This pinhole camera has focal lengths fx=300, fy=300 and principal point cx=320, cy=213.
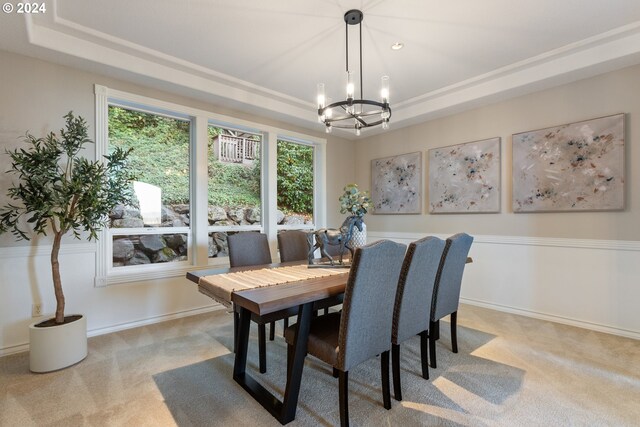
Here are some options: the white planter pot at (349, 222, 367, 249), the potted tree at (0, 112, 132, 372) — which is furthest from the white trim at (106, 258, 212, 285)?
the white planter pot at (349, 222, 367, 249)

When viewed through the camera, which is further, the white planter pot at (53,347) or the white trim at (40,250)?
the white trim at (40,250)

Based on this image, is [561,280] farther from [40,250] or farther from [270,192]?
[40,250]

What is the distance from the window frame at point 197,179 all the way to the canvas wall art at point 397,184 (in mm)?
900

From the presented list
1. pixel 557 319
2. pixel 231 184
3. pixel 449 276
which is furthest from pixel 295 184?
pixel 557 319

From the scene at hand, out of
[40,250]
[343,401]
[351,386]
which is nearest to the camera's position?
[343,401]

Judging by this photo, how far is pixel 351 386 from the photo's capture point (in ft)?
6.67

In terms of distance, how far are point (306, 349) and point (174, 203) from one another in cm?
260

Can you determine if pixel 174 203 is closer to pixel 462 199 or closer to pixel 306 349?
pixel 306 349

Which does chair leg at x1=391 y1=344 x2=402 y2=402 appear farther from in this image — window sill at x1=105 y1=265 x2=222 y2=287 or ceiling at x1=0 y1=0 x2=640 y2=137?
window sill at x1=105 y1=265 x2=222 y2=287

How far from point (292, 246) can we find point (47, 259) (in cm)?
218

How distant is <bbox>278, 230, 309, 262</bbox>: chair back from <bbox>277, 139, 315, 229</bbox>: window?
1391mm

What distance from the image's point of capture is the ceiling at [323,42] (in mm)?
2285

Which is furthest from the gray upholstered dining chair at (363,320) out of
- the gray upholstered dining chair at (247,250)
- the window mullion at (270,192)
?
the window mullion at (270,192)

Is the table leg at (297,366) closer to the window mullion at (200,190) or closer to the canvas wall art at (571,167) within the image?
the window mullion at (200,190)
